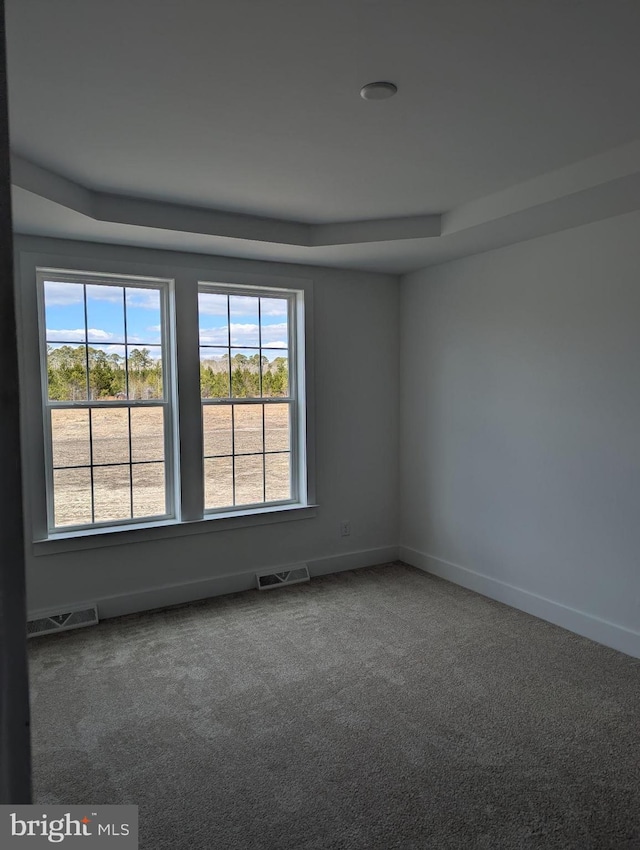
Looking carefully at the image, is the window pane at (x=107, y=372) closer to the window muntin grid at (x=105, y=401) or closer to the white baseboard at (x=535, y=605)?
the window muntin grid at (x=105, y=401)

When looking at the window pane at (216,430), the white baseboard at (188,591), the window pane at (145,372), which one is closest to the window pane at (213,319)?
the window pane at (145,372)

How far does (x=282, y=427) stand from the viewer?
459 centimetres

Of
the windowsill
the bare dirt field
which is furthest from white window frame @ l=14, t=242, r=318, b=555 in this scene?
the bare dirt field

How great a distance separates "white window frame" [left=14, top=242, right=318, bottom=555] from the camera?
354 centimetres

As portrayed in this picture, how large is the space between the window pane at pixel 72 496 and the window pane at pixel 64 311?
0.89 m

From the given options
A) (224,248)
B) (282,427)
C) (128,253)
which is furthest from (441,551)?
(128,253)

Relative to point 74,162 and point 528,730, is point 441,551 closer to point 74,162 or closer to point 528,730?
point 528,730

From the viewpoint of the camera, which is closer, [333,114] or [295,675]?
[333,114]

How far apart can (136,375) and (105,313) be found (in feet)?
1.51

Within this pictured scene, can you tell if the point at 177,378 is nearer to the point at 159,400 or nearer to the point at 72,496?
the point at 159,400

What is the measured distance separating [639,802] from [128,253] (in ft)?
12.9

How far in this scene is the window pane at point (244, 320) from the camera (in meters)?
4.33

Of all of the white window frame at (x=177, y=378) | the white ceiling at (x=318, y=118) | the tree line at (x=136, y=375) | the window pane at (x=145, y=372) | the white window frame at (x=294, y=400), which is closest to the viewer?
the white ceiling at (x=318, y=118)

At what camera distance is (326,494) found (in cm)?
468
